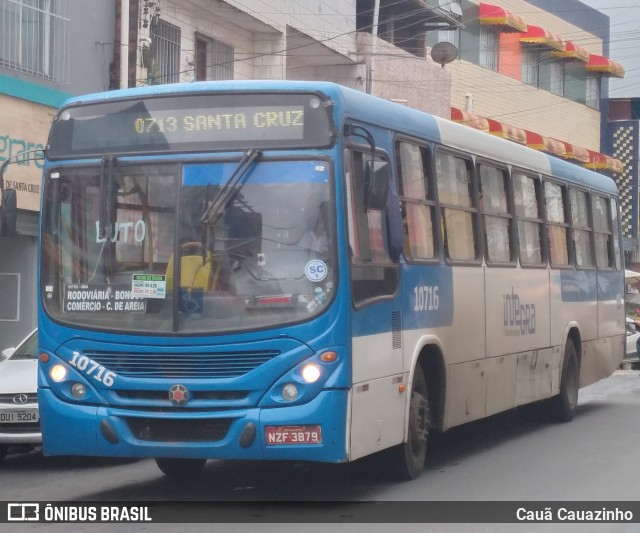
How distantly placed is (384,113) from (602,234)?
8.03m

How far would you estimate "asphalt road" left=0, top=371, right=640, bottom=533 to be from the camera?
9.55 metres

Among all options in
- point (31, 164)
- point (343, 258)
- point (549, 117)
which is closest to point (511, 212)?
point (343, 258)

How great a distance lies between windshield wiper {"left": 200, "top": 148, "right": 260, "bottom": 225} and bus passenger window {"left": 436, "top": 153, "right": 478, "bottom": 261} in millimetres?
2726

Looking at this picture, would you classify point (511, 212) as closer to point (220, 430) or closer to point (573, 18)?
point (220, 430)

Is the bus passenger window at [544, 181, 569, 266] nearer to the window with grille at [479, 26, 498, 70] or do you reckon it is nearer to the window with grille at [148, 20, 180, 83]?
the window with grille at [148, 20, 180, 83]

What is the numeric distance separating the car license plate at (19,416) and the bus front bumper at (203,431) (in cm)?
254

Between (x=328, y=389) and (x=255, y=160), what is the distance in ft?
5.60

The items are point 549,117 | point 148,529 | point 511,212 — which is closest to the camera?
point 148,529

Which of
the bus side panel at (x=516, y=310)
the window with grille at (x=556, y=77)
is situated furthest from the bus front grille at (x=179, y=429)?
the window with grille at (x=556, y=77)

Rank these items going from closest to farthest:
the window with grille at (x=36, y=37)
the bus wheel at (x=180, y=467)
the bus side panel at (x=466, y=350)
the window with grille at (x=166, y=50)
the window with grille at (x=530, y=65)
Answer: the bus wheel at (x=180, y=467)
the bus side panel at (x=466, y=350)
the window with grille at (x=36, y=37)
the window with grille at (x=166, y=50)
the window with grille at (x=530, y=65)

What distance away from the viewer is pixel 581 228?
1638 centimetres

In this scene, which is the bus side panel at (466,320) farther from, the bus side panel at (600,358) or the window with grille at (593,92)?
the window with grille at (593,92)

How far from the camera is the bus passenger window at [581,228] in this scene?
1606 cm

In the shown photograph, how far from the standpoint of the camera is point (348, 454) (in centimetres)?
896
